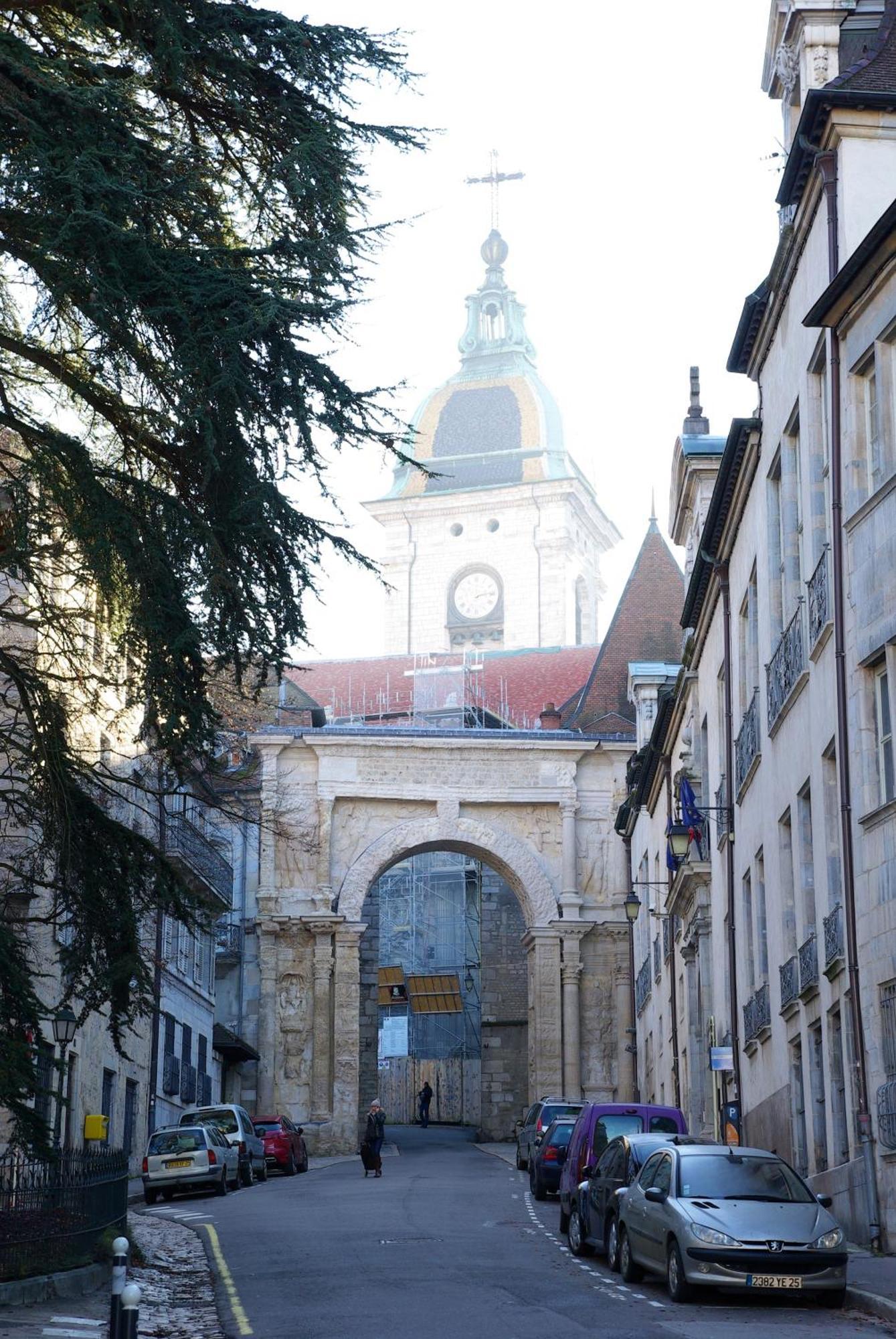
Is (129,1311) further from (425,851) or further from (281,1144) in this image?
(425,851)

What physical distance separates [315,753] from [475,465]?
59.1 metres

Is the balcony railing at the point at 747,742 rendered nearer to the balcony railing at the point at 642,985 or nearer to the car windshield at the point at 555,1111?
the car windshield at the point at 555,1111

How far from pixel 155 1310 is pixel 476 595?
96.1 meters

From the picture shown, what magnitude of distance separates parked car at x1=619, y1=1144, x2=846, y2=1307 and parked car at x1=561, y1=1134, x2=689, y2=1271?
113cm

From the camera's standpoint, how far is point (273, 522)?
1387cm

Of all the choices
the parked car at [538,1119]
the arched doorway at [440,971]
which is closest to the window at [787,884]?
the parked car at [538,1119]

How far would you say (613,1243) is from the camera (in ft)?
55.2

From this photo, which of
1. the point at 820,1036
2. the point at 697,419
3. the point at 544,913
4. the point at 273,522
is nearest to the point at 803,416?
the point at 820,1036

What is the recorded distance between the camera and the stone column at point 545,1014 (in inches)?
2152

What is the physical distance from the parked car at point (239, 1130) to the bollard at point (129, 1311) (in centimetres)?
2504

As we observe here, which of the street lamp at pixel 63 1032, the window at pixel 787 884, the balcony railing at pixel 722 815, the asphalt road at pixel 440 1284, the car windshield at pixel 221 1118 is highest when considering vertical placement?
the balcony railing at pixel 722 815

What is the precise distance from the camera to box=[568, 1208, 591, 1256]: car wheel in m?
18.4

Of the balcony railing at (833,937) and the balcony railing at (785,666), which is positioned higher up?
the balcony railing at (785,666)

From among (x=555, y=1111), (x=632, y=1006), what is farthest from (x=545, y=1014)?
(x=555, y=1111)
